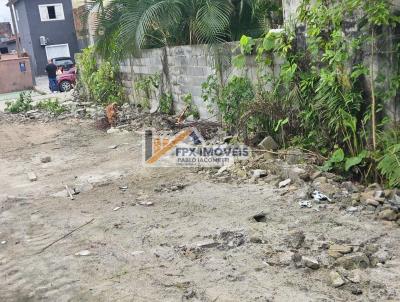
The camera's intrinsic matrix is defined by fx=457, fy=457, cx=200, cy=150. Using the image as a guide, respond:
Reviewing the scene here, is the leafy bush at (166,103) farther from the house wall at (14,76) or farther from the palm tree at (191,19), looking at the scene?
the house wall at (14,76)

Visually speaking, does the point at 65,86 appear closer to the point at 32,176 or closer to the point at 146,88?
the point at 146,88

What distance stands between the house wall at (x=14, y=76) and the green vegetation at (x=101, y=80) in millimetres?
11749

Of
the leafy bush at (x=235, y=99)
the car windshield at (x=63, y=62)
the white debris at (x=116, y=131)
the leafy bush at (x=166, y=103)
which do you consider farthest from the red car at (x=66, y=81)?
the leafy bush at (x=235, y=99)

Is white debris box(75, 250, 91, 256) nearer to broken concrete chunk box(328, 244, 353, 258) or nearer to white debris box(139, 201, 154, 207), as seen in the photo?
white debris box(139, 201, 154, 207)

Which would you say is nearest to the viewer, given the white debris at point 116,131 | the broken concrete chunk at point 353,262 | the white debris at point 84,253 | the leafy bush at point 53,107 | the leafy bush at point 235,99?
the broken concrete chunk at point 353,262

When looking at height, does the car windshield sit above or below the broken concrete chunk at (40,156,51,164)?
above

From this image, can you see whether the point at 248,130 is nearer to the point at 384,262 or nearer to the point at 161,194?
the point at 161,194

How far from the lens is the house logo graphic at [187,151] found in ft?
20.3

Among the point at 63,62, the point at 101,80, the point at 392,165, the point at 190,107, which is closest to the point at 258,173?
the point at 392,165

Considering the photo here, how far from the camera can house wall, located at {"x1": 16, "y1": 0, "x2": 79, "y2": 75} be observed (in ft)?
105

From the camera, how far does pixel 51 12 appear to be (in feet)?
107

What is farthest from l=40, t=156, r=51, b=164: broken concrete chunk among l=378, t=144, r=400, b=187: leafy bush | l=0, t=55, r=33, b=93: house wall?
l=0, t=55, r=33, b=93: house wall

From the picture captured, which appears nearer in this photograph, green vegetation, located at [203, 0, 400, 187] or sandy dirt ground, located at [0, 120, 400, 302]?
sandy dirt ground, located at [0, 120, 400, 302]

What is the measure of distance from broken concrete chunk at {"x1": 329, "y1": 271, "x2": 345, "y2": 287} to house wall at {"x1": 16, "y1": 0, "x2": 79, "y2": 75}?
3169cm
